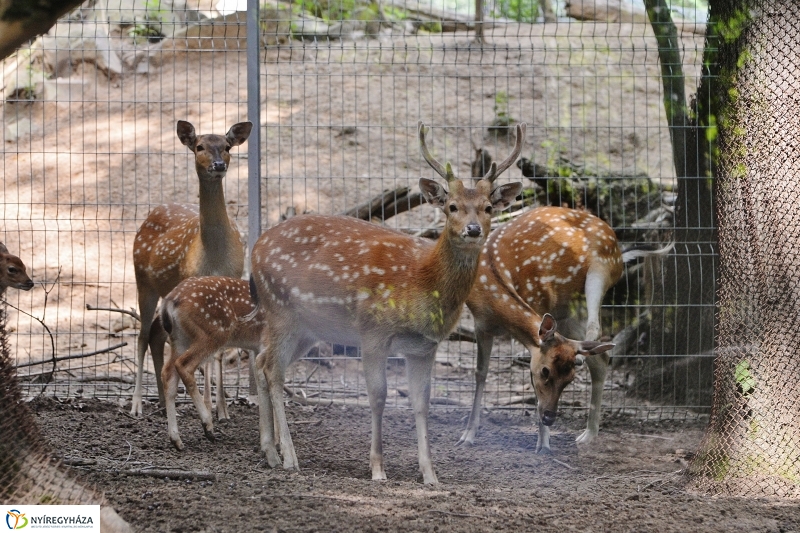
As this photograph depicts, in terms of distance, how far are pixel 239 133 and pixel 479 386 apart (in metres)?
2.60

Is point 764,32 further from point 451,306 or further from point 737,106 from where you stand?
point 451,306

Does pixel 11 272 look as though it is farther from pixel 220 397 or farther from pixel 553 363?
pixel 553 363

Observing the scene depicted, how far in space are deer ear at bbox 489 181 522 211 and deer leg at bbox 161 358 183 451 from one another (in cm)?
236

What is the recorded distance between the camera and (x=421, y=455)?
204 inches

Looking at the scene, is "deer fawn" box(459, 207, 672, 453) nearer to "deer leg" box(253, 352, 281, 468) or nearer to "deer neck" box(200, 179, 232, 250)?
"deer leg" box(253, 352, 281, 468)

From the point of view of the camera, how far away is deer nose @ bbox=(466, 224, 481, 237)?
16.3ft

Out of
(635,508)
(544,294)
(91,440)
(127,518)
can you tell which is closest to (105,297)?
(91,440)

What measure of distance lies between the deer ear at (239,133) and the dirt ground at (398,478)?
82.9 inches

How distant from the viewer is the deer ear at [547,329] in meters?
5.79

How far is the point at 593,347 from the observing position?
579 centimetres

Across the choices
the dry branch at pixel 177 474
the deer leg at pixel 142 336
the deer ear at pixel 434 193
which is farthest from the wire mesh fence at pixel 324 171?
the dry branch at pixel 177 474

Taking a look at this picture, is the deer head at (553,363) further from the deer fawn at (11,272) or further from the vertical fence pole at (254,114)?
the deer fawn at (11,272)

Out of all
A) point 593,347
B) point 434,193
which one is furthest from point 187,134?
point 593,347

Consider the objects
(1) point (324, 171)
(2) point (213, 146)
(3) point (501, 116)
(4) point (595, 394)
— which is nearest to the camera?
(2) point (213, 146)
